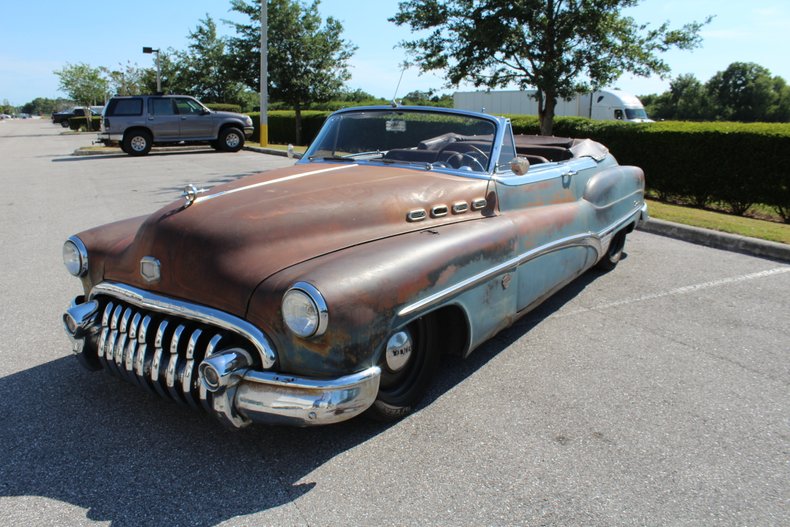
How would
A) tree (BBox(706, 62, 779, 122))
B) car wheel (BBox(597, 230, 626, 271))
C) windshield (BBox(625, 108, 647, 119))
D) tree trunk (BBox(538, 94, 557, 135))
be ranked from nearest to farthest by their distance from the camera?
car wheel (BBox(597, 230, 626, 271))
tree trunk (BBox(538, 94, 557, 135))
windshield (BBox(625, 108, 647, 119))
tree (BBox(706, 62, 779, 122))

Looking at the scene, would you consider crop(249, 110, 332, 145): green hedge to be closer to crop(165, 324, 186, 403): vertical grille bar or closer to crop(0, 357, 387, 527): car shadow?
crop(0, 357, 387, 527): car shadow

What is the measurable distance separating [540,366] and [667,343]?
3.32ft

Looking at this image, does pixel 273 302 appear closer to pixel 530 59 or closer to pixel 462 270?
pixel 462 270

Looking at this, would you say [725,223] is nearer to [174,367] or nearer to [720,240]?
[720,240]

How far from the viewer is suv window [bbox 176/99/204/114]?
17719 mm

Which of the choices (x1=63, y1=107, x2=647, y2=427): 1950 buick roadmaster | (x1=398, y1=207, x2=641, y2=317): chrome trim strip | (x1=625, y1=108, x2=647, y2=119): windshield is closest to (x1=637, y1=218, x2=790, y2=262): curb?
(x1=398, y1=207, x2=641, y2=317): chrome trim strip

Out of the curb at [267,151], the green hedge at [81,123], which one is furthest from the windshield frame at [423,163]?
the green hedge at [81,123]

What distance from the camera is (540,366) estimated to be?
3.54 m

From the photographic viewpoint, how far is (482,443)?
2.72 metres

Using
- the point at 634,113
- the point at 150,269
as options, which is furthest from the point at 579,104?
the point at 150,269

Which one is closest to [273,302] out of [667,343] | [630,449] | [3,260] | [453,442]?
[453,442]

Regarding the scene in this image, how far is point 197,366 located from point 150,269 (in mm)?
581

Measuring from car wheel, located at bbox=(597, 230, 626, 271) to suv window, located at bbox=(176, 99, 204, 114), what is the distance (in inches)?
600

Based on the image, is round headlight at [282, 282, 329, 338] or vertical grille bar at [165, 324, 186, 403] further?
vertical grille bar at [165, 324, 186, 403]
